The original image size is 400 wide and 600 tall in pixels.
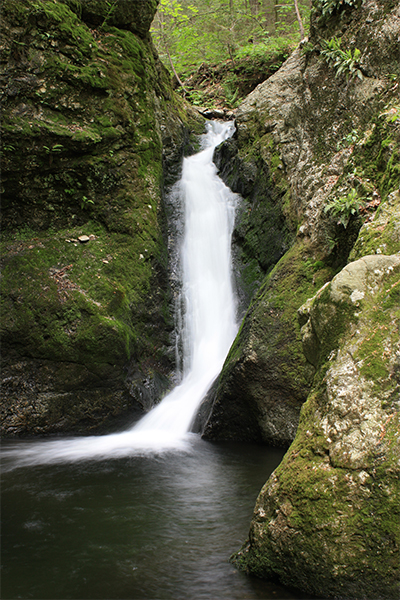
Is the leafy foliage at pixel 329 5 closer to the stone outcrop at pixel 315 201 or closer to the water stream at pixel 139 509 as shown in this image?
the stone outcrop at pixel 315 201

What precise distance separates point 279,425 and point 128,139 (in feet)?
23.0

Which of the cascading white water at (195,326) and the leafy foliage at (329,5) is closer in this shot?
the cascading white water at (195,326)

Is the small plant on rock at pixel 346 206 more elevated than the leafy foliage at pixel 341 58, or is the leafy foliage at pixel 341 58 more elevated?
the leafy foliage at pixel 341 58

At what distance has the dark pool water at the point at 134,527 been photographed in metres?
2.77

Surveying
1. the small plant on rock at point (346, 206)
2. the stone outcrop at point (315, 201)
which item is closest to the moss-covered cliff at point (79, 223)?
the stone outcrop at point (315, 201)

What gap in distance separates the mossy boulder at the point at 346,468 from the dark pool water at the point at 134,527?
1.02 feet

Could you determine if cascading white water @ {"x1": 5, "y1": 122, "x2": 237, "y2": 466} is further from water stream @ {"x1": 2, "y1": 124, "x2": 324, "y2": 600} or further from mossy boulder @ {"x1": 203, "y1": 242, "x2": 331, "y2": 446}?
mossy boulder @ {"x1": 203, "y1": 242, "x2": 331, "y2": 446}

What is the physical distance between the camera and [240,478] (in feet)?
16.3

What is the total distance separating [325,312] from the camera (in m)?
3.27

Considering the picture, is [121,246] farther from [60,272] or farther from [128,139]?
[128,139]

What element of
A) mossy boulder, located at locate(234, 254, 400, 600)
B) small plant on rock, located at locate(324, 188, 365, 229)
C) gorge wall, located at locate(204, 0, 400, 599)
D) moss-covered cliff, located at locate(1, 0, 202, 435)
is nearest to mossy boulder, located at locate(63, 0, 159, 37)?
moss-covered cliff, located at locate(1, 0, 202, 435)

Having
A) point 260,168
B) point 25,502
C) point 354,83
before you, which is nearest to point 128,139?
point 260,168

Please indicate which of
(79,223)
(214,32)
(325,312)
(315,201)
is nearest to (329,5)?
(315,201)

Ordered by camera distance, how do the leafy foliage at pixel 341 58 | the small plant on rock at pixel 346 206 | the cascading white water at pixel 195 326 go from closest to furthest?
the small plant on rock at pixel 346 206 → the cascading white water at pixel 195 326 → the leafy foliage at pixel 341 58
